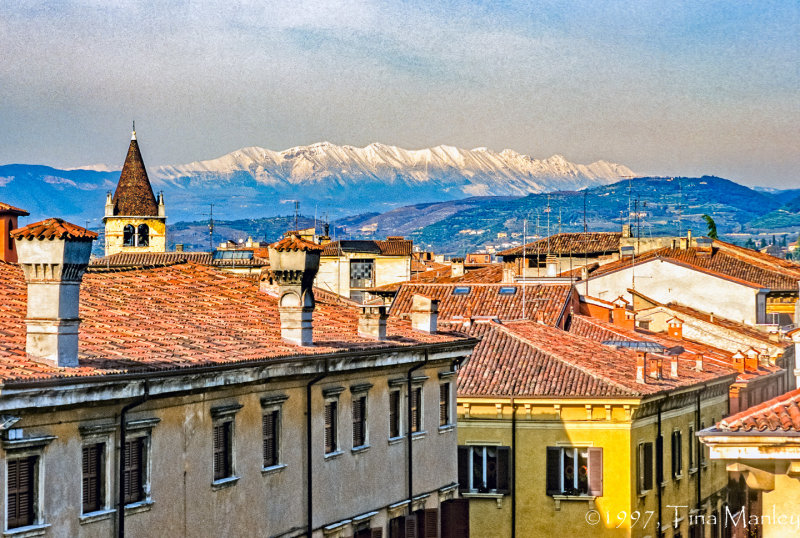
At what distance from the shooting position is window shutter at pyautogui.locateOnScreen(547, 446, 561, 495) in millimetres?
37938

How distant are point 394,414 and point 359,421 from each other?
5.72 feet

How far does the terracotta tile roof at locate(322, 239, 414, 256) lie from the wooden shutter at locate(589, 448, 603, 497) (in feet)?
288

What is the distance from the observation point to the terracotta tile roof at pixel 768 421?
15062 mm

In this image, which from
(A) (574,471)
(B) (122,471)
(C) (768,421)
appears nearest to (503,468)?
(A) (574,471)

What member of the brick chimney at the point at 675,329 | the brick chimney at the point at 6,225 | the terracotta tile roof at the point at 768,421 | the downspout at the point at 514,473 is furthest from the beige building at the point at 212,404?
the brick chimney at the point at 675,329

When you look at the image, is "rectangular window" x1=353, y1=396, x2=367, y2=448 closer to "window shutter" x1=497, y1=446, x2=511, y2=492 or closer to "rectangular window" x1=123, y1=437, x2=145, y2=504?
"rectangular window" x1=123, y1=437, x2=145, y2=504

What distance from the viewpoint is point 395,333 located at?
31.1 meters

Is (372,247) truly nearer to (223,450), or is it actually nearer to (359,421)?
(359,421)

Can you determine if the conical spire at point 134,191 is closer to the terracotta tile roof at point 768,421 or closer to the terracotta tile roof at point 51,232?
the terracotta tile roof at point 51,232

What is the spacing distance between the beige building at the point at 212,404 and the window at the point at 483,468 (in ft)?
16.0

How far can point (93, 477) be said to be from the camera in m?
19.5

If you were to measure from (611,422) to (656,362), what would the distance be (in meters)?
4.45

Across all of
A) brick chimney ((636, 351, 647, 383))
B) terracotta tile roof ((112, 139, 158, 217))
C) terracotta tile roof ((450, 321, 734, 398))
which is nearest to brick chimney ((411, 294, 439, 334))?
terracotta tile roof ((450, 321, 734, 398))

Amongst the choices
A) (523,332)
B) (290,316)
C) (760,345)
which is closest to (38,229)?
Answer: (290,316)
